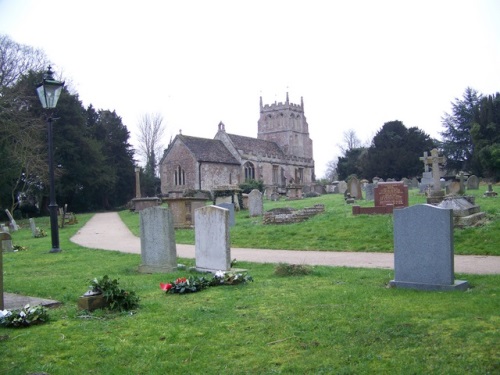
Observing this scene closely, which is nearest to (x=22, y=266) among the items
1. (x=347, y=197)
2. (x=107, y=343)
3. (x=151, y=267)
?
(x=151, y=267)

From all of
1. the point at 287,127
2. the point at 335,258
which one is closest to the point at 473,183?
the point at 335,258

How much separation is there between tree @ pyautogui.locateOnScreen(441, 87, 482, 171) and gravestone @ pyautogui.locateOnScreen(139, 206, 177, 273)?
50468 millimetres

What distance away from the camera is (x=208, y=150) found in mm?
58312

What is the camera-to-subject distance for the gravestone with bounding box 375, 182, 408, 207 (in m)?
18.9

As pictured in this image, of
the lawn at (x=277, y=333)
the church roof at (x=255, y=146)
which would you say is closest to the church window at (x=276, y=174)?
the church roof at (x=255, y=146)

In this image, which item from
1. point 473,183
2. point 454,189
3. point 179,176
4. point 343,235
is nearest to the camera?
point 343,235

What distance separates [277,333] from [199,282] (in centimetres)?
305

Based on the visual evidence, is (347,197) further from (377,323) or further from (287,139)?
(287,139)

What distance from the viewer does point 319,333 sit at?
5.32 meters

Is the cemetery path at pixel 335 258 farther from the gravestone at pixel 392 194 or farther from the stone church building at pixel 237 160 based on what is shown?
the stone church building at pixel 237 160

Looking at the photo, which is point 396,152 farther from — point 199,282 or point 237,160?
point 199,282

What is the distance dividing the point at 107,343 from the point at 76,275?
5.35 m

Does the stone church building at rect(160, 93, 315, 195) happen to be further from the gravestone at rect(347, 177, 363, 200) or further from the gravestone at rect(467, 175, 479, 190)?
the gravestone at rect(347, 177, 363, 200)

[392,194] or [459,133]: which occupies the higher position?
[459,133]
